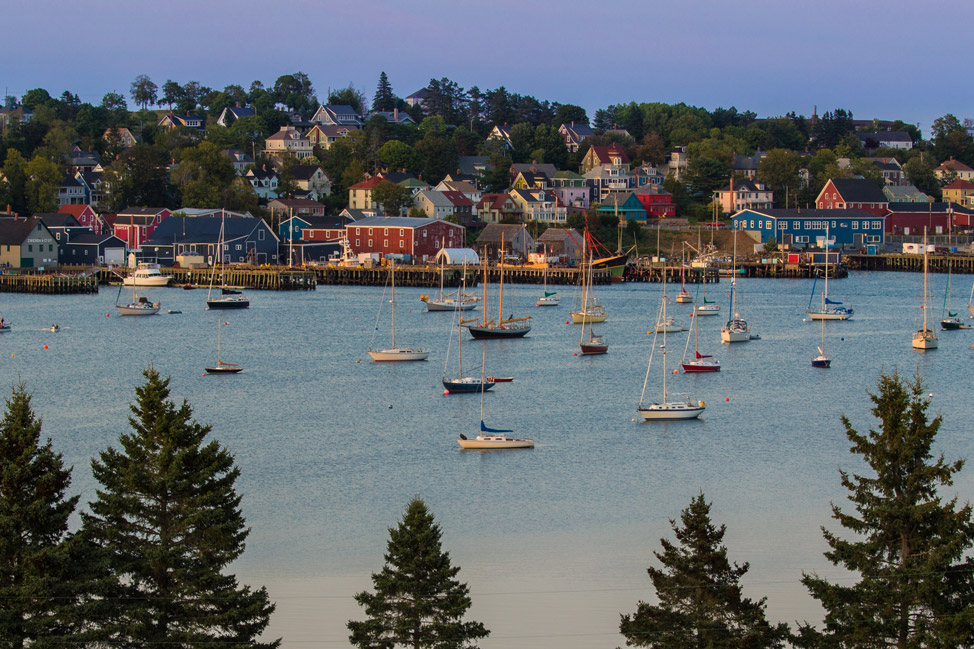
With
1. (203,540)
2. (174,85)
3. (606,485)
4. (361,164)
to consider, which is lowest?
(606,485)

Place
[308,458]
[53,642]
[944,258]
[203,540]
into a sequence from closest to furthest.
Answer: [53,642]
[203,540]
[308,458]
[944,258]

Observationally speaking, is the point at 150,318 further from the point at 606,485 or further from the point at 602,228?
the point at 602,228

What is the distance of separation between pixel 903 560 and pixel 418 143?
9823 centimetres

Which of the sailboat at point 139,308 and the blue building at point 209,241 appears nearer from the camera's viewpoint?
the sailboat at point 139,308

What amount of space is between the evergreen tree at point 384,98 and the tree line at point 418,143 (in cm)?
11

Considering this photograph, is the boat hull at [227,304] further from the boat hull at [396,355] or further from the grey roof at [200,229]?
the boat hull at [396,355]

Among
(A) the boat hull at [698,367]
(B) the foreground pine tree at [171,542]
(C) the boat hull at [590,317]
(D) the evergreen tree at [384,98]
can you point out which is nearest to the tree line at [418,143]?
(D) the evergreen tree at [384,98]

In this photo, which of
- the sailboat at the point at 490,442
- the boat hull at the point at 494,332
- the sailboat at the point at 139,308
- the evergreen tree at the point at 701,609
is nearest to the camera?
the evergreen tree at the point at 701,609

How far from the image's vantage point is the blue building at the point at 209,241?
77375 millimetres

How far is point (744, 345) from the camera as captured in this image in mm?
46969

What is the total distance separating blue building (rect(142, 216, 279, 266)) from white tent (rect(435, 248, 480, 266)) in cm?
1060

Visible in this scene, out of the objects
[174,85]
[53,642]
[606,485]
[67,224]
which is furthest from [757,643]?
[174,85]

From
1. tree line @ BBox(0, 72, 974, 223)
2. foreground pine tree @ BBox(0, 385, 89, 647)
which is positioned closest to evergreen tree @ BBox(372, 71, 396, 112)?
tree line @ BBox(0, 72, 974, 223)

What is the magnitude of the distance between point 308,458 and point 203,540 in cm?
1407
